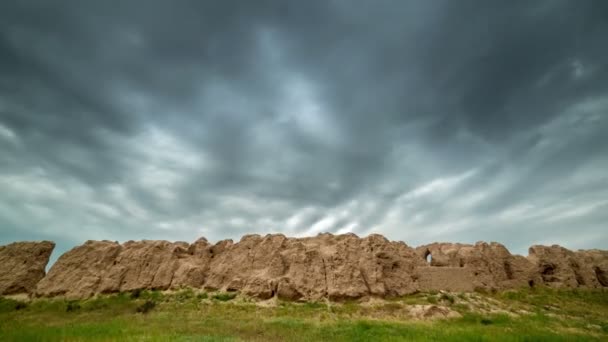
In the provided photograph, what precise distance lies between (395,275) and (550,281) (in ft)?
65.2

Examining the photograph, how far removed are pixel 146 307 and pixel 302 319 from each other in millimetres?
12735

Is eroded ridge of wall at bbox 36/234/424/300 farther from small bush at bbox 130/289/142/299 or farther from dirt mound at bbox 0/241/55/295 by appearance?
dirt mound at bbox 0/241/55/295

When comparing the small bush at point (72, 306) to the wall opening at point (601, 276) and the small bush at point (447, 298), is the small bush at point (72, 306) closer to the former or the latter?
the small bush at point (447, 298)

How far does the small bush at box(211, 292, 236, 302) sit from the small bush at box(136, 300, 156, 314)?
4651 millimetres

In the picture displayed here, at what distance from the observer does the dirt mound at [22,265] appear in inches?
1163

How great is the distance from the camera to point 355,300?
2444cm

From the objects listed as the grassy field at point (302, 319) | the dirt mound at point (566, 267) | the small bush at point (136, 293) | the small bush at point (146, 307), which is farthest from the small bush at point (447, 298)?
the small bush at point (136, 293)

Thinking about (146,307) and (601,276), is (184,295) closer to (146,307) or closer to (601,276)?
(146,307)

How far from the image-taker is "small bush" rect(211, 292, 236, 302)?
25.5 metres

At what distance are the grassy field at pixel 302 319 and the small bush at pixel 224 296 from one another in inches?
3.4

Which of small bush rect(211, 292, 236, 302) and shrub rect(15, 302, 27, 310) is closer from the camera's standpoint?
small bush rect(211, 292, 236, 302)

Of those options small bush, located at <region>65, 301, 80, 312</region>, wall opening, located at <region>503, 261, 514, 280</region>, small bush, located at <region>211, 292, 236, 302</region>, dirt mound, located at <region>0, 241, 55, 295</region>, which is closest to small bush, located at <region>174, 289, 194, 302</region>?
small bush, located at <region>211, 292, 236, 302</region>

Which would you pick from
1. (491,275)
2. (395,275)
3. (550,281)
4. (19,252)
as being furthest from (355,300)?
(19,252)

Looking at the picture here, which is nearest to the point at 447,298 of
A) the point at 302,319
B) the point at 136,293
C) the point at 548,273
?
the point at 302,319
